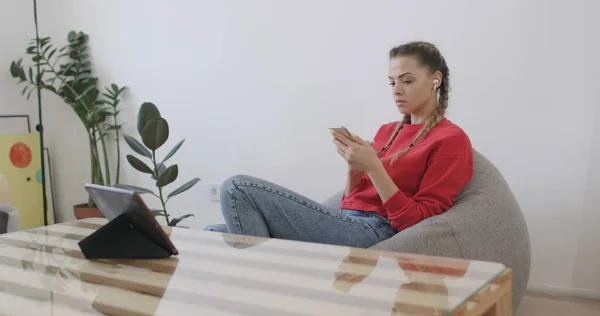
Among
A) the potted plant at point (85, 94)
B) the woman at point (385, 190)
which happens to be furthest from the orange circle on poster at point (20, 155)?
the woman at point (385, 190)

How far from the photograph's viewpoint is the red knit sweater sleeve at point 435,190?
1861 mm

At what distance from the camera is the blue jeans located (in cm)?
185

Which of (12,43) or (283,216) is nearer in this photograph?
(283,216)

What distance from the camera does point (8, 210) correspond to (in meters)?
2.42

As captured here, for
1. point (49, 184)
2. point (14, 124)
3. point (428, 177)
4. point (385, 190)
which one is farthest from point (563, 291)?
point (49, 184)

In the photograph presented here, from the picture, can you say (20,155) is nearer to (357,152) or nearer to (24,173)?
(24,173)

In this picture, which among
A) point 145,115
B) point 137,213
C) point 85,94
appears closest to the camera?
point 137,213

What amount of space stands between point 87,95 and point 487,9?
7.45 feet

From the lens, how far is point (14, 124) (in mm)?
3662

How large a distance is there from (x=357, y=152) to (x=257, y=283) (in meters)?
0.78

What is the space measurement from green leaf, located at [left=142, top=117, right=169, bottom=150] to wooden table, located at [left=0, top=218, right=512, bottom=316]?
116 cm

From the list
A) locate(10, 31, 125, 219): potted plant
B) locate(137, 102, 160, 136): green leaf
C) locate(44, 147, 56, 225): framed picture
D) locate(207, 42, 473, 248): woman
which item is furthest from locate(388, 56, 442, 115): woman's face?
locate(44, 147, 56, 225): framed picture

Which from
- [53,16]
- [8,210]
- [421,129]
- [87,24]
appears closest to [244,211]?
[421,129]

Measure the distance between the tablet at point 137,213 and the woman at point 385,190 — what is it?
434 millimetres
